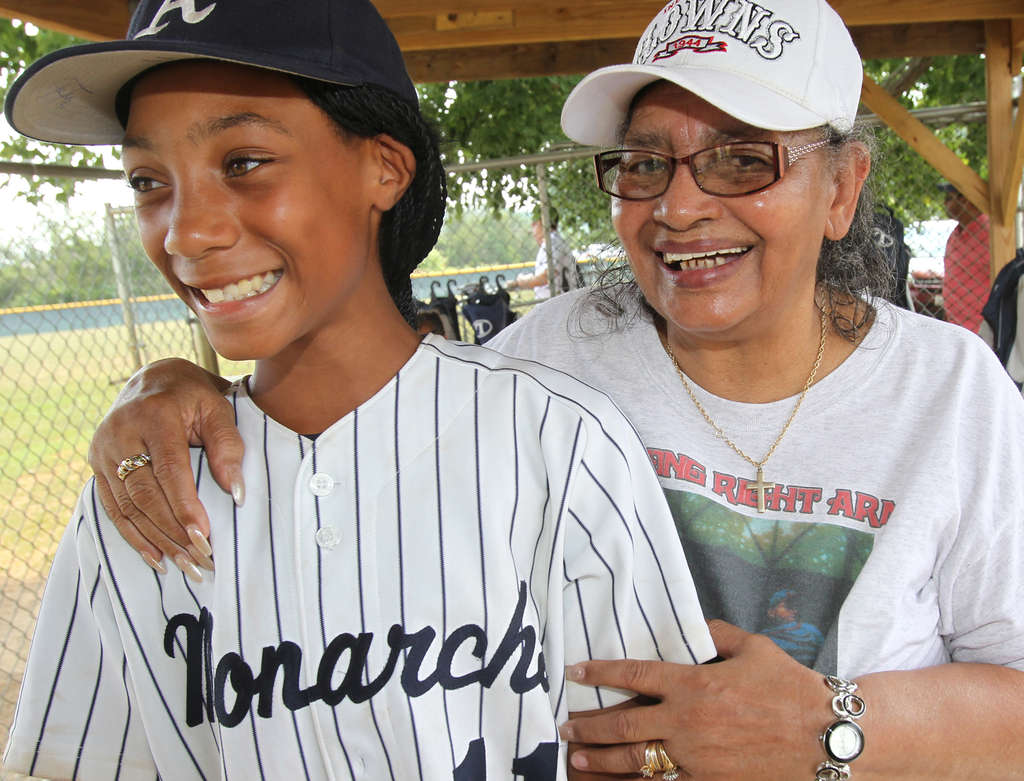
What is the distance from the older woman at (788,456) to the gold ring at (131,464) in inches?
0.7

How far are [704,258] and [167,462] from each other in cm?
95

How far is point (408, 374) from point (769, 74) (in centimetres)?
78

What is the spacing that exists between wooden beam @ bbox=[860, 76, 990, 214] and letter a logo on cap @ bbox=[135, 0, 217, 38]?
14.8ft

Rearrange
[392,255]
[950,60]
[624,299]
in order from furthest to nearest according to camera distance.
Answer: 1. [950,60]
2. [624,299]
3. [392,255]

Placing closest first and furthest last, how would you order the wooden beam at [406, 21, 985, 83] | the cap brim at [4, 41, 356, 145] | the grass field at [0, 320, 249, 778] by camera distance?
1. the cap brim at [4, 41, 356, 145]
2. the grass field at [0, 320, 249, 778]
3. the wooden beam at [406, 21, 985, 83]

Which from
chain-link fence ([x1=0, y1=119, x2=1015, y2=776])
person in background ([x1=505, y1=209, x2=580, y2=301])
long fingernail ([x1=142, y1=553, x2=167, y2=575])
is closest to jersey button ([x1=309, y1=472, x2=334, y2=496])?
long fingernail ([x1=142, y1=553, x2=167, y2=575])

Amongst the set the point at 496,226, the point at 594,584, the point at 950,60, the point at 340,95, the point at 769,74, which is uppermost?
the point at 950,60

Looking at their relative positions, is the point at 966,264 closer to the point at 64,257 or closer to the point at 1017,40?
the point at 1017,40

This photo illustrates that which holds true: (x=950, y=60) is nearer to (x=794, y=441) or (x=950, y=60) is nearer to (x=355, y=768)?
(x=794, y=441)

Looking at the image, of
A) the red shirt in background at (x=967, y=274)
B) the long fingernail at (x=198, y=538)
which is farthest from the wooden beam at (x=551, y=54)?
the long fingernail at (x=198, y=538)

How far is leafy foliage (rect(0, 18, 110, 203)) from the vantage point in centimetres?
435

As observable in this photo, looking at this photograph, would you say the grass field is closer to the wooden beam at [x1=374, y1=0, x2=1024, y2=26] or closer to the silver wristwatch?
the wooden beam at [x1=374, y1=0, x2=1024, y2=26]

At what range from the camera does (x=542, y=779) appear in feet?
3.78

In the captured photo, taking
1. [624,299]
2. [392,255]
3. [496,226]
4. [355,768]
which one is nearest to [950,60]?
[496,226]
